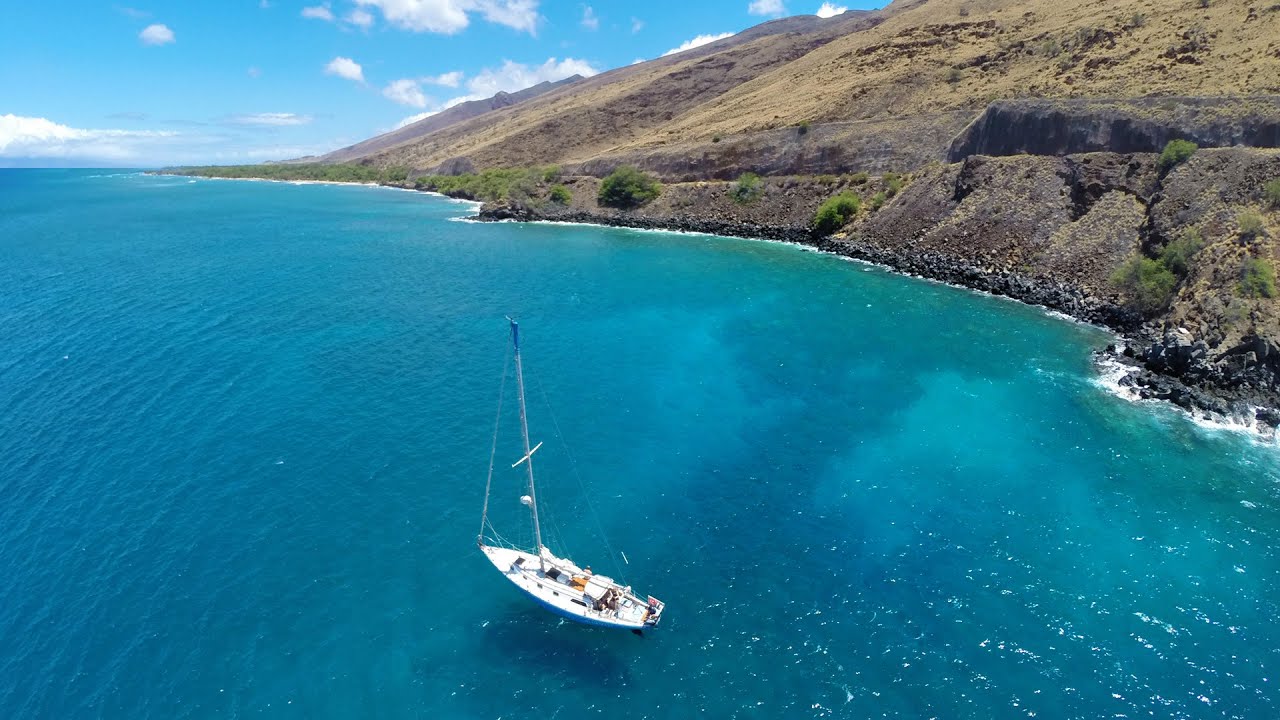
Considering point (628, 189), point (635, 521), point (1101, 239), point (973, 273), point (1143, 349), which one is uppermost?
point (628, 189)

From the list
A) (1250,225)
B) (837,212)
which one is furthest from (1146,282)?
(837,212)

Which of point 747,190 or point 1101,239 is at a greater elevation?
point 747,190

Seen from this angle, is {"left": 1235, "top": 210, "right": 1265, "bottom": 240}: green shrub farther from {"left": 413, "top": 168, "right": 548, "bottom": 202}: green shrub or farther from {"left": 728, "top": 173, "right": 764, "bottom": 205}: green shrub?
{"left": 413, "top": 168, "right": 548, "bottom": 202}: green shrub

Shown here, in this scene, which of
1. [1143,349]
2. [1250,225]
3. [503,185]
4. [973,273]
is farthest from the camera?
[503,185]

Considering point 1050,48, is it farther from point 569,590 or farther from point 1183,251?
point 569,590

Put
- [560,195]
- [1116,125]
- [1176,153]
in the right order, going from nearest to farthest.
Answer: [1176,153] → [1116,125] → [560,195]

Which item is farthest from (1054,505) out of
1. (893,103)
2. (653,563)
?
(893,103)

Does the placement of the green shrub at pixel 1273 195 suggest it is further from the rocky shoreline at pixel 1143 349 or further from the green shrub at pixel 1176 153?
the rocky shoreline at pixel 1143 349
